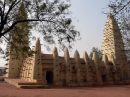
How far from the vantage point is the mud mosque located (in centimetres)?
3641

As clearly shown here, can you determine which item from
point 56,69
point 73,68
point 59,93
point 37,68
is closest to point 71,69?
point 73,68

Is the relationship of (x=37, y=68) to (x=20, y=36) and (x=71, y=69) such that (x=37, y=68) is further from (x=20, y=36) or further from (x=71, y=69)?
A: (x=20, y=36)

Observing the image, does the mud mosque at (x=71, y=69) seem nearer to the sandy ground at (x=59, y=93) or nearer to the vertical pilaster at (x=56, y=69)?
the vertical pilaster at (x=56, y=69)

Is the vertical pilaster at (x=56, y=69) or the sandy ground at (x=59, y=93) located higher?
the vertical pilaster at (x=56, y=69)

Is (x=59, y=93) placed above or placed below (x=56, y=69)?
below

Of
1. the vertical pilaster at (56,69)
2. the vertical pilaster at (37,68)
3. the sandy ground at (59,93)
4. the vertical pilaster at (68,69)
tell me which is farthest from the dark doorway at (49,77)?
the sandy ground at (59,93)

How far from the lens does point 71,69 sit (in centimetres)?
3934

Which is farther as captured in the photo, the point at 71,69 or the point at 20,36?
the point at 71,69

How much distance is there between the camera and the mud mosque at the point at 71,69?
36.4 m

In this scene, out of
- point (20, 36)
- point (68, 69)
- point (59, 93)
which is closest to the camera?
point (20, 36)

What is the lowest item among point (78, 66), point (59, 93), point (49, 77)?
point (59, 93)

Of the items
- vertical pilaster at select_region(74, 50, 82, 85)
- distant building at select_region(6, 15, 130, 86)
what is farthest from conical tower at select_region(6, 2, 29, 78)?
vertical pilaster at select_region(74, 50, 82, 85)

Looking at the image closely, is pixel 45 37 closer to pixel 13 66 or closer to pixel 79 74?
pixel 79 74

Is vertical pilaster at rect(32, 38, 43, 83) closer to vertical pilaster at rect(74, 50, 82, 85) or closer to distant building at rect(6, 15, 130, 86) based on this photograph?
distant building at rect(6, 15, 130, 86)
